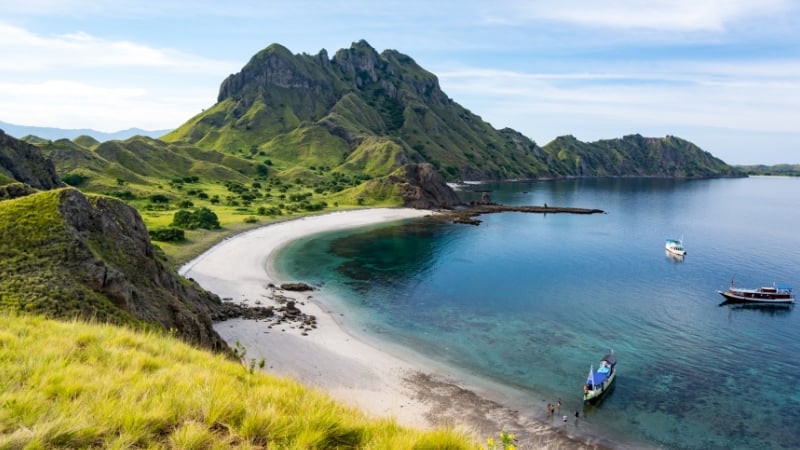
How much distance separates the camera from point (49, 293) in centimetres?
2339

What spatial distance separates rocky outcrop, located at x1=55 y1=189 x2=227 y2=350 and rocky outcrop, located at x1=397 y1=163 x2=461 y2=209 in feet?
402

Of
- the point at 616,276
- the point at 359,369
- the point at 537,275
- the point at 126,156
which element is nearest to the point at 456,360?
the point at 359,369

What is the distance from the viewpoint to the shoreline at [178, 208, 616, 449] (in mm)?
31734

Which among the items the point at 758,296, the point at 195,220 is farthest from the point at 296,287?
the point at 758,296

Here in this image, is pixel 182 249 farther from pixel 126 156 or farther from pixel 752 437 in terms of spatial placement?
pixel 126 156

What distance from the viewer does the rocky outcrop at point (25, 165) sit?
69.4m

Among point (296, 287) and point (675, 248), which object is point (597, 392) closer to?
point (296, 287)

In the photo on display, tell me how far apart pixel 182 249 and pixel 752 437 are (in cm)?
7875

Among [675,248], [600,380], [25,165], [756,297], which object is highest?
[25,165]

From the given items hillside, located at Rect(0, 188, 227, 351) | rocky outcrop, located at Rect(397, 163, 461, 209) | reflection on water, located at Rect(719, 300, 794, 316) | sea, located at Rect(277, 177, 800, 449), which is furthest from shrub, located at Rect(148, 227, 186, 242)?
reflection on water, located at Rect(719, 300, 794, 316)

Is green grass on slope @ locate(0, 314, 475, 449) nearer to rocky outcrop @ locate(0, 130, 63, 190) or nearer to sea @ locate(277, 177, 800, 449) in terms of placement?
sea @ locate(277, 177, 800, 449)

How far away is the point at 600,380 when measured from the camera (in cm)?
3716

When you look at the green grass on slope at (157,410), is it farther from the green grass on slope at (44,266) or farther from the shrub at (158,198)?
the shrub at (158,198)

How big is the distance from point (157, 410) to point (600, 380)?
121 ft
